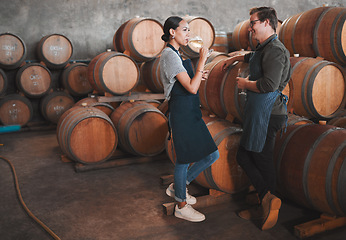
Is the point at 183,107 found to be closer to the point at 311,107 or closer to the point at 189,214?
the point at 189,214

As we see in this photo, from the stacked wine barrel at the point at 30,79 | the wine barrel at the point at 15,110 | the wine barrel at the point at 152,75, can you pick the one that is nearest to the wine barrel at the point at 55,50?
the stacked wine barrel at the point at 30,79

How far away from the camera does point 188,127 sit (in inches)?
100

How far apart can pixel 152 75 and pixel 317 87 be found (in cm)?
289

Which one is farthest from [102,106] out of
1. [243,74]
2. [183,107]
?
[243,74]

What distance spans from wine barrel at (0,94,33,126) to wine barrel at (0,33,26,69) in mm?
757

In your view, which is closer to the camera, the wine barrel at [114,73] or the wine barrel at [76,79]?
the wine barrel at [114,73]

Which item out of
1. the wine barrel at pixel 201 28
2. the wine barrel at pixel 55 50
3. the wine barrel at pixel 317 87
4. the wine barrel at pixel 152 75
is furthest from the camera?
the wine barrel at pixel 55 50

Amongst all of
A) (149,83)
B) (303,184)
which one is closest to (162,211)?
Answer: (303,184)

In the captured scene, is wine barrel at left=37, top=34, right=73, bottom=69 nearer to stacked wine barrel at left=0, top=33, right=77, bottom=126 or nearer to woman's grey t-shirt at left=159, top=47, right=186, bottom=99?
stacked wine barrel at left=0, top=33, right=77, bottom=126

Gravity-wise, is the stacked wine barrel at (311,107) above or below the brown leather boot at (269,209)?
above

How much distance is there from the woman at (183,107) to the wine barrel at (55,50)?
5704 millimetres

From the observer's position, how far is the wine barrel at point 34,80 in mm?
7172

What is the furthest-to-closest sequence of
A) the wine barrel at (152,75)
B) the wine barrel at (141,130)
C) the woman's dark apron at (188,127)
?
the wine barrel at (152,75) < the wine barrel at (141,130) < the woman's dark apron at (188,127)

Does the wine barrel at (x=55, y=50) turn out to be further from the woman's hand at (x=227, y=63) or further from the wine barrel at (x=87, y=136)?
the woman's hand at (x=227, y=63)
